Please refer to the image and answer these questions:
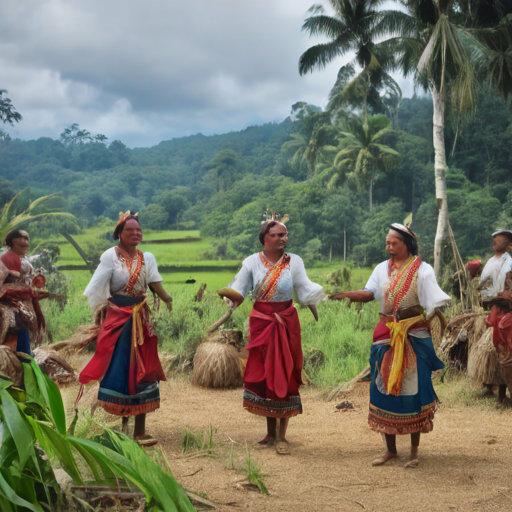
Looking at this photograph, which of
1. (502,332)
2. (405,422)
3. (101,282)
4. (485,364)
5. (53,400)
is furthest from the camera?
(485,364)

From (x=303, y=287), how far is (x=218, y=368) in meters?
2.53

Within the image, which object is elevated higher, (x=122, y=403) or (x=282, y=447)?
(x=122, y=403)

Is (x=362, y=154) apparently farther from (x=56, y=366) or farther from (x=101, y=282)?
(x=101, y=282)

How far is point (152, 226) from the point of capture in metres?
13.5

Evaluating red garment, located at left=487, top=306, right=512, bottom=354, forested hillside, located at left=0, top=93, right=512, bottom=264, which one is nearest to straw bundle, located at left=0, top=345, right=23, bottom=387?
red garment, located at left=487, top=306, right=512, bottom=354

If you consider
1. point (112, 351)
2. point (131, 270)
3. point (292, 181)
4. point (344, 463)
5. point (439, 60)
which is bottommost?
point (344, 463)

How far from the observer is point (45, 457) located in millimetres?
1251

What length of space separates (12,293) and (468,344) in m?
4.63

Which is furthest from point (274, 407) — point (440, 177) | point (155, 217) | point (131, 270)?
point (155, 217)

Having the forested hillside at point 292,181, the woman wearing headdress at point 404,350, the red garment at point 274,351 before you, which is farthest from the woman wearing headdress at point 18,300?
the forested hillside at point 292,181

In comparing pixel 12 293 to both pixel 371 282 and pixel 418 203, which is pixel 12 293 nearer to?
pixel 371 282

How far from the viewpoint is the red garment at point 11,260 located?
4777 millimetres

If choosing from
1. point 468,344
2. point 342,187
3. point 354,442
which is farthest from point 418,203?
point 354,442

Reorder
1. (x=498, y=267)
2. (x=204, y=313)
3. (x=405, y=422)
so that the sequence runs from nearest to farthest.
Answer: (x=405, y=422), (x=498, y=267), (x=204, y=313)
